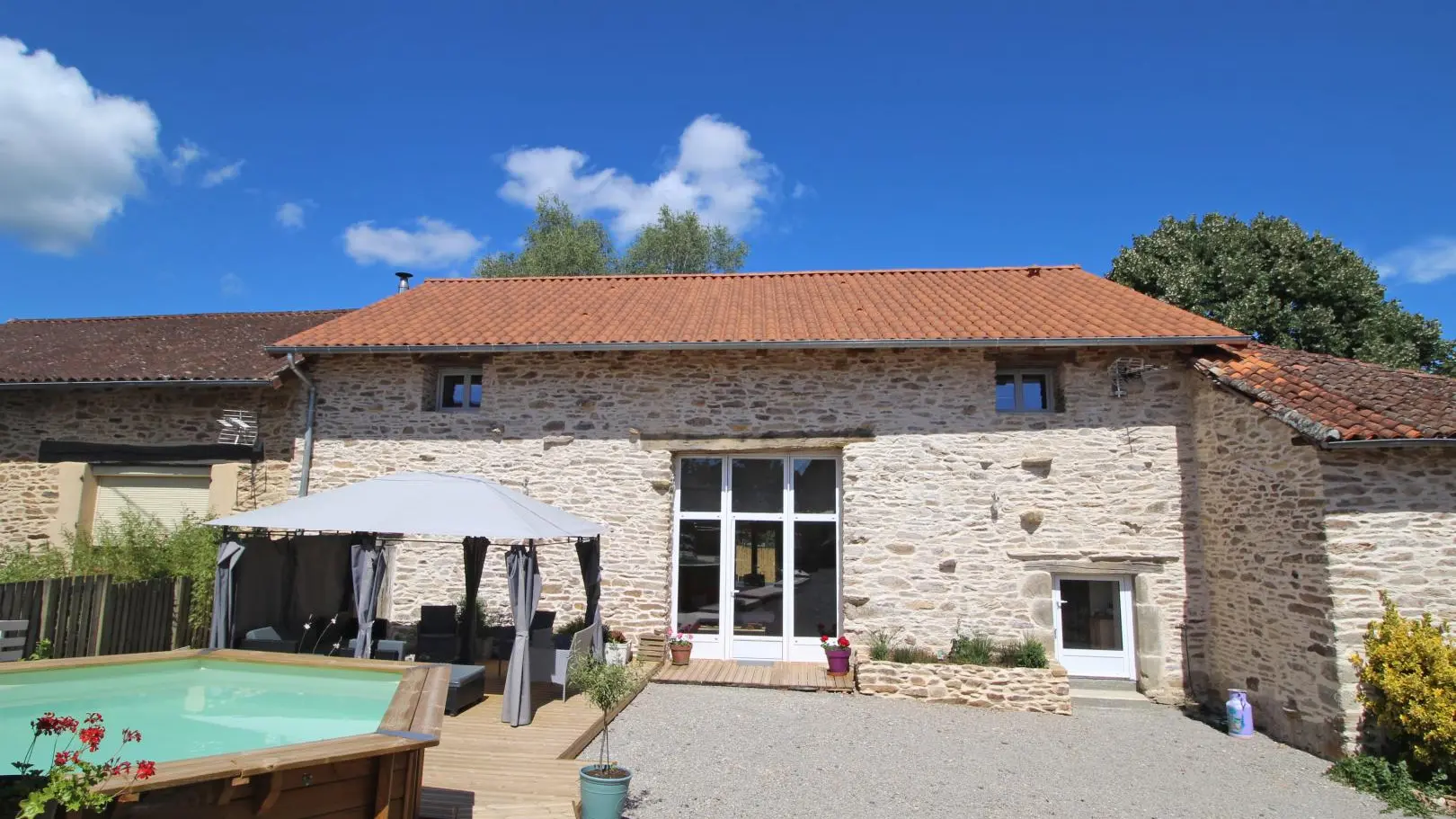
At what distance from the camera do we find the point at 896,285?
11734mm

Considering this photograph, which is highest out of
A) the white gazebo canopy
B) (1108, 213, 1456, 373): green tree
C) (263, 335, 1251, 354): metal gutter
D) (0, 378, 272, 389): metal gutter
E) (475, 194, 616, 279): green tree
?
(475, 194, 616, 279): green tree

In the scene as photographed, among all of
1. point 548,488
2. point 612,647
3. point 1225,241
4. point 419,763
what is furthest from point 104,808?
point 1225,241

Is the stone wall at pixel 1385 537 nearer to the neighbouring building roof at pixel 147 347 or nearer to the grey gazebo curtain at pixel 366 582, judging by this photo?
the grey gazebo curtain at pixel 366 582

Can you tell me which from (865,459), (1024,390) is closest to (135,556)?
(865,459)

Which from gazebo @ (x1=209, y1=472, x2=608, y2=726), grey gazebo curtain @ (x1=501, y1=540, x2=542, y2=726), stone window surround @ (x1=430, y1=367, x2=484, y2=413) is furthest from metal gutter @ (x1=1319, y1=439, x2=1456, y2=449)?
stone window surround @ (x1=430, y1=367, x2=484, y2=413)

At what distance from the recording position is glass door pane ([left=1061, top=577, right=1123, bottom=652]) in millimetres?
8781

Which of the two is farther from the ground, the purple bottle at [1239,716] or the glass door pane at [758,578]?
the glass door pane at [758,578]

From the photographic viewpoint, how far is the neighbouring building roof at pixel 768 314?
8953mm

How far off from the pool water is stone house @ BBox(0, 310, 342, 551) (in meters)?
5.19

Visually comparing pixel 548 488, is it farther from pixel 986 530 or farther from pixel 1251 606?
pixel 1251 606

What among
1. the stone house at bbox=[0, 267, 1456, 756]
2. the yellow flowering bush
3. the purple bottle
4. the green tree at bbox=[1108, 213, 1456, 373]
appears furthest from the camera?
the green tree at bbox=[1108, 213, 1456, 373]

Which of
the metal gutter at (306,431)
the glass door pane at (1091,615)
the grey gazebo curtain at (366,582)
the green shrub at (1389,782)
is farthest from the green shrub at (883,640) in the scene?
the metal gutter at (306,431)

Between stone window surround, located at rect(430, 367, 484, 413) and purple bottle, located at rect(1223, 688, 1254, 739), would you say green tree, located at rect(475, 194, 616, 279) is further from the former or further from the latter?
purple bottle, located at rect(1223, 688, 1254, 739)

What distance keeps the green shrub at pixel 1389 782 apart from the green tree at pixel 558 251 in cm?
1793
